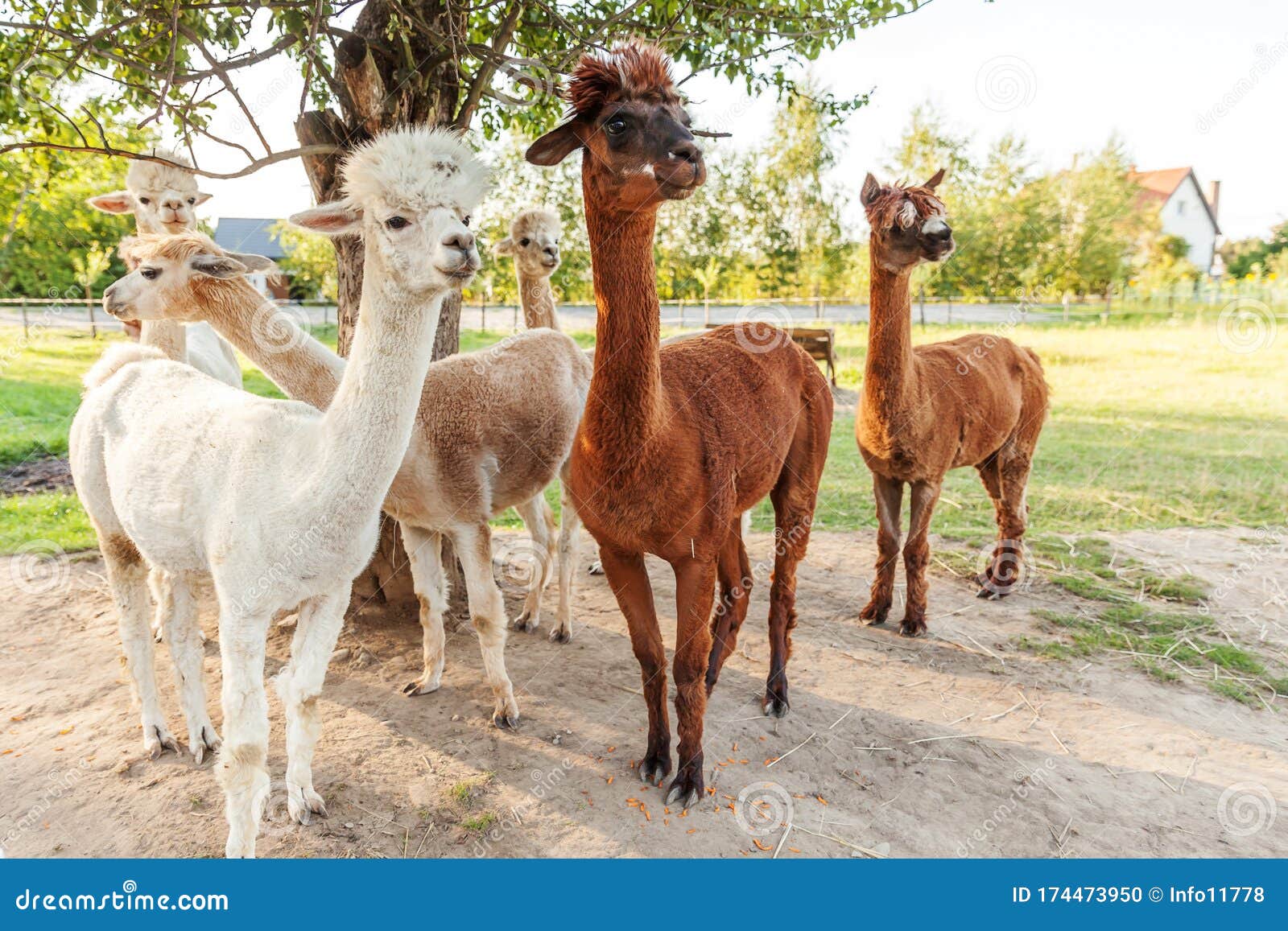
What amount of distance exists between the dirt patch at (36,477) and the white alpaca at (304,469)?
5.90 meters

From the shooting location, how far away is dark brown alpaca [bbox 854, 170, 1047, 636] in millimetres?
4191

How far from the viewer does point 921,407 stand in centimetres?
448

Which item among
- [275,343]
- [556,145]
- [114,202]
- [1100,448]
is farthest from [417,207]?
[1100,448]

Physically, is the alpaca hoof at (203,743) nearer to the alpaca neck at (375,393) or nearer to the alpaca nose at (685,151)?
the alpaca neck at (375,393)

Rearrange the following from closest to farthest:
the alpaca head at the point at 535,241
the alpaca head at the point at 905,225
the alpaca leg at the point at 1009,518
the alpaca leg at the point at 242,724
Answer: the alpaca leg at the point at 242,724 → the alpaca head at the point at 905,225 → the alpaca head at the point at 535,241 → the alpaca leg at the point at 1009,518

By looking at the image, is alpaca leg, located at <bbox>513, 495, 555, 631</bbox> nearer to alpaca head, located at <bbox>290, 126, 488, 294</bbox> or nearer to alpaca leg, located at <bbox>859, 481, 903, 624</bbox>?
alpaca leg, located at <bbox>859, 481, 903, 624</bbox>

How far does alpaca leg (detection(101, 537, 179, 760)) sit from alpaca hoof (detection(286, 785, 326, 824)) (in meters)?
0.81

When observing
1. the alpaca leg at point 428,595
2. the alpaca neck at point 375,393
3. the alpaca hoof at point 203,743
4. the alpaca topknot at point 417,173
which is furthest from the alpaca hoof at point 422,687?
the alpaca topknot at point 417,173

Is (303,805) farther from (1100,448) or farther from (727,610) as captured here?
(1100,448)

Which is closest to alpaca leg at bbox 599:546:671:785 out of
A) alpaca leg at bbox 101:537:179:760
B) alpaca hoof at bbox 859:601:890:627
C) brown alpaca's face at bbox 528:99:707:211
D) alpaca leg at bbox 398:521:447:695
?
alpaca leg at bbox 398:521:447:695

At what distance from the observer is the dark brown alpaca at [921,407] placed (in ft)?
13.8

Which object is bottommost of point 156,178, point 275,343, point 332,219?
point 275,343

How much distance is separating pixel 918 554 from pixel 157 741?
4032 mm

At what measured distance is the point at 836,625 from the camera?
4848 millimetres
